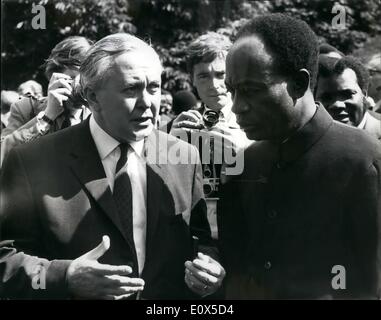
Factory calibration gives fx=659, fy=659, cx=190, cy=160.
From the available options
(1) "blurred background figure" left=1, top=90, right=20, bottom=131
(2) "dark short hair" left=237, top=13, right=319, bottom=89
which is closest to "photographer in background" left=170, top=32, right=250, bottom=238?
(2) "dark short hair" left=237, top=13, right=319, bottom=89

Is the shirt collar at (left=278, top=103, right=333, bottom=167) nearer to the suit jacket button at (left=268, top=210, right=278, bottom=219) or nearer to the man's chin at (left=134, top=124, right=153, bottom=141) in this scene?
the suit jacket button at (left=268, top=210, right=278, bottom=219)

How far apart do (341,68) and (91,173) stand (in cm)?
149

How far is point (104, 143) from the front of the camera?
8.79ft

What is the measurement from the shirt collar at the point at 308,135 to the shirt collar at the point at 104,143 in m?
0.61

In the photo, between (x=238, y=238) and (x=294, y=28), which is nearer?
(x=294, y=28)

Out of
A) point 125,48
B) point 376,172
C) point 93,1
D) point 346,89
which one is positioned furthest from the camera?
point 93,1

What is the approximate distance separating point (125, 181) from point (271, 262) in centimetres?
67

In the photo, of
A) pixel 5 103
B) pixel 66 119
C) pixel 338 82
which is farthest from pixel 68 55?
pixel 5 103

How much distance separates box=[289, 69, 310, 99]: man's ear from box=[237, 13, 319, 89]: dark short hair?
2 cm

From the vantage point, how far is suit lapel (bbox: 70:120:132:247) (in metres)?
2.59

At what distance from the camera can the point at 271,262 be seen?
102 inches

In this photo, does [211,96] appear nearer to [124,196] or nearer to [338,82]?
[338,82]

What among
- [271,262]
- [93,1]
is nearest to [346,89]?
[271,262]

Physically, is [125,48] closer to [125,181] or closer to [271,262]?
[125,181]
